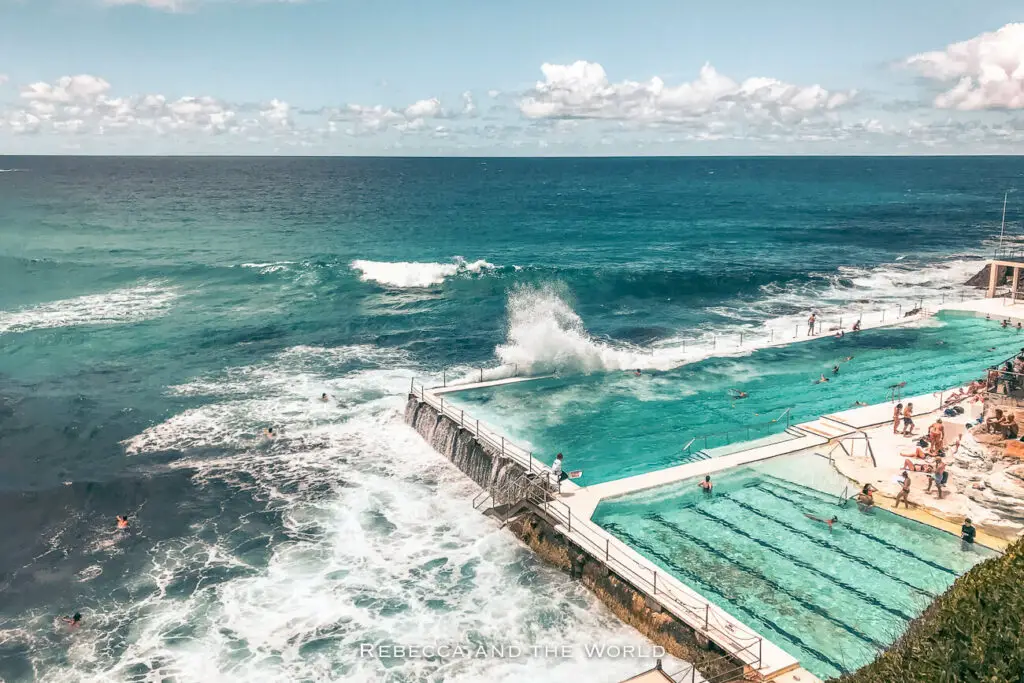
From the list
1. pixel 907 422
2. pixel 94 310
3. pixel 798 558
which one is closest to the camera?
pixel 798 558

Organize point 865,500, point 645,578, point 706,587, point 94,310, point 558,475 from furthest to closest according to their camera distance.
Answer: point 94,310, point 558,475, point 865,500, point 706,587, point 645,578

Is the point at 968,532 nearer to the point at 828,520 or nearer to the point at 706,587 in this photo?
the point at 828,520

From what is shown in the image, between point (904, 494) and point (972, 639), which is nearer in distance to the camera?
point (972, 639)

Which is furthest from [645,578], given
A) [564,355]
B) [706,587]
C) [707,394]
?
[564,355]

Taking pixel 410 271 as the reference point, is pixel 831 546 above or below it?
below

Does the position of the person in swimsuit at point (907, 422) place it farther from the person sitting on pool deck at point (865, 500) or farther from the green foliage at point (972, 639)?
the green foliage at point (972, 639)

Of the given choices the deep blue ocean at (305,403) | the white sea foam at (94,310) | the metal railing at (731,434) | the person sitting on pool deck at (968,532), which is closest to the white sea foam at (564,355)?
the deep blue ocean at (305,403)

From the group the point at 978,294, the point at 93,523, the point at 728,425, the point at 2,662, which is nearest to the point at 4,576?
the point at 93,523
